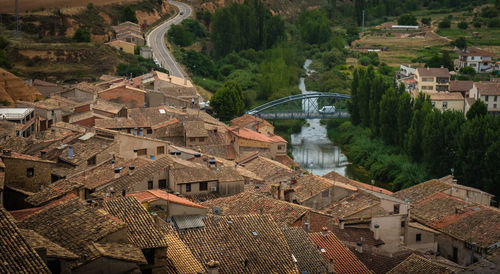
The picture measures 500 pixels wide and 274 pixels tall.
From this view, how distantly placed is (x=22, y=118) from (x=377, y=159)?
2467 centimetres

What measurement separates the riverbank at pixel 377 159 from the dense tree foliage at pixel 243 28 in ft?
83.3

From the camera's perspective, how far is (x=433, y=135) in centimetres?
4703

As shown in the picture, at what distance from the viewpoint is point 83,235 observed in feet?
47.6

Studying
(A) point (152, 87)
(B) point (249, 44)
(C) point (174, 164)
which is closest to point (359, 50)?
(B) point (249, 44)

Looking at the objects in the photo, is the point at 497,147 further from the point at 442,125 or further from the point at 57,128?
the point at 57,128

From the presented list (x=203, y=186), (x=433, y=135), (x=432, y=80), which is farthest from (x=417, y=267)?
(x=432, y=80)

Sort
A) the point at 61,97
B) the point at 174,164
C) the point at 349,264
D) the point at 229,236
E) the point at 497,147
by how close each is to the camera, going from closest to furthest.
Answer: the point at 229,236 → the point at 349,264 → the point at 174,164 → the point at 497,147 → the point at 61,97

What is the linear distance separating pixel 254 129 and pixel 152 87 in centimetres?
761

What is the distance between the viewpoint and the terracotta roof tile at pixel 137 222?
1502 centimetres

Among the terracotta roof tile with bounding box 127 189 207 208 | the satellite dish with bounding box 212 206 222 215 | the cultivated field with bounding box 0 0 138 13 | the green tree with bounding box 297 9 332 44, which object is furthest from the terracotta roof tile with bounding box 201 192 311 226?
the green tree with bounding box 297 9 332 44

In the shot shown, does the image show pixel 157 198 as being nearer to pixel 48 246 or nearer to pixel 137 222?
pixel 137 222

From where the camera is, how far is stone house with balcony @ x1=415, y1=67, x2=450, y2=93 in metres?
71.9

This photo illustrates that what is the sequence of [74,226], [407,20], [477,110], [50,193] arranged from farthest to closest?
1. [407,20]
2. [477,110]
3. [50,193]
4. [74,226]

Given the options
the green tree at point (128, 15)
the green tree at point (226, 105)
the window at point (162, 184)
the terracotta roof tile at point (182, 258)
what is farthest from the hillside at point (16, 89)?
the green tree at point (128, 15)
